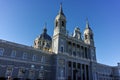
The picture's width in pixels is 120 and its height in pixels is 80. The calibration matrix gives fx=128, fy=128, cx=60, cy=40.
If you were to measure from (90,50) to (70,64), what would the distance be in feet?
40.6

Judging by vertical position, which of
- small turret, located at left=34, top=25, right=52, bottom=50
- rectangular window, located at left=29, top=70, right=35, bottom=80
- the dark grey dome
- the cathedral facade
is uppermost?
the dark grey dome

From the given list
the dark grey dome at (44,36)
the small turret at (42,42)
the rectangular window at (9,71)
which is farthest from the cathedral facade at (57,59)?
the dark grey dome at (44,36)

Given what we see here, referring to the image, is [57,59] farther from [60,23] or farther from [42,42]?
[42,42]

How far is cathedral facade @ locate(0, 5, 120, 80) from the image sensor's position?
104 feet

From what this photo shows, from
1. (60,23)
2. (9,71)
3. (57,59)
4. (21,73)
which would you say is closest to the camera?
(9,71)

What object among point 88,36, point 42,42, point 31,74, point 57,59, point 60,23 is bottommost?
point 31,74

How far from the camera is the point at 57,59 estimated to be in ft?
127

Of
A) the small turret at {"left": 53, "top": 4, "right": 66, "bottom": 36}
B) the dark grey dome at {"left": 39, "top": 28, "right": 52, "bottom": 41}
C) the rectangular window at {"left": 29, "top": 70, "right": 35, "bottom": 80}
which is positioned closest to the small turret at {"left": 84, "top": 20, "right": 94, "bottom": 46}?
the small turret at {"left": 53, "top": 4, "right": 66, "bottom": 36}

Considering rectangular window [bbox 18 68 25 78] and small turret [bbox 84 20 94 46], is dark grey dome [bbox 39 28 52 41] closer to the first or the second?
small turret [bbox 84 20 94 46]

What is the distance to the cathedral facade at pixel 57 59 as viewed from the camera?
31766mm

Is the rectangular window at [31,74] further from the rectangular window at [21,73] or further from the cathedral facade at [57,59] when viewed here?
the rectangular window at [21,73]

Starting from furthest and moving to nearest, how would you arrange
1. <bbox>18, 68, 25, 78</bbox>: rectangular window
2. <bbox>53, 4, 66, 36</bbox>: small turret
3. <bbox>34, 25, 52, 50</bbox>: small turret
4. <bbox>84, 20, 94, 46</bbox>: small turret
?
<bbox>34, 25, 52, 50</bbox>: small turret < <bbox>84, 20, 94, 46</bbox>: small turret < <bbox>53, 4, 66, 36</bbox>: small turret < <bbox>18, 68, 25, 78</bbox>: rectangular window

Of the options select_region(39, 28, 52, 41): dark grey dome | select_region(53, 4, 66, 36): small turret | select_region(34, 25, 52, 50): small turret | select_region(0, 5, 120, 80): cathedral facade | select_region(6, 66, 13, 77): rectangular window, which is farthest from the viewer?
select_region(39, 28, 52, 41): dark grey dome

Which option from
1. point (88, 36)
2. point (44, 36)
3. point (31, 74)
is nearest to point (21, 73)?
point (31, 74)
